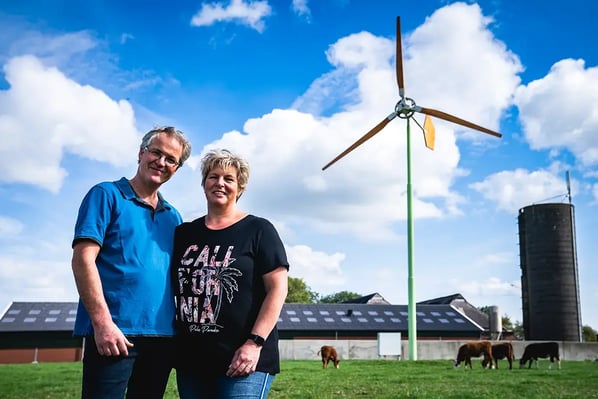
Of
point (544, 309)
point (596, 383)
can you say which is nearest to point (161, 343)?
point (596, 383)

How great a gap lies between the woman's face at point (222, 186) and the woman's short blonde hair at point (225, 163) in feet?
0.08

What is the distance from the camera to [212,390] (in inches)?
126

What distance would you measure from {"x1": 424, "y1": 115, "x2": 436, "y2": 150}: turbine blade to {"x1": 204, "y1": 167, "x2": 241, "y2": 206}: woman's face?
1141 inches

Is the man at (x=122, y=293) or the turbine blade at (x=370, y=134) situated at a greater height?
the turbine blade at (x=370, y=134)

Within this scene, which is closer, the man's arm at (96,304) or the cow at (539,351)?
the man's arm at (96,304)

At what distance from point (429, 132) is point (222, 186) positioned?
2972 cm

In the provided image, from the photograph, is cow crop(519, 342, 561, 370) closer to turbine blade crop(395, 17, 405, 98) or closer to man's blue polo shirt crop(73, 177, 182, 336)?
turbine blade crop(395, 17, 405, 98)

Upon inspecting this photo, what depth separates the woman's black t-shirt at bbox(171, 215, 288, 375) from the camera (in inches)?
126

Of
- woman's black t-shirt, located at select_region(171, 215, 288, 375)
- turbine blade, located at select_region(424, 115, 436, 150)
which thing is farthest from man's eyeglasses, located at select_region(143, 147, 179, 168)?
turbine blade, located at select_region(424, 115, 436, 150)

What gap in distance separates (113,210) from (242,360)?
3.62 ft

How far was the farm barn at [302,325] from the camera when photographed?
148 feet

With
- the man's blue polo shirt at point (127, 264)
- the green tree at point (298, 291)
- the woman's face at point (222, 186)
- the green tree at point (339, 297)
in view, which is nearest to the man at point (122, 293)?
the man's blue polo shirt at point (127, 264)

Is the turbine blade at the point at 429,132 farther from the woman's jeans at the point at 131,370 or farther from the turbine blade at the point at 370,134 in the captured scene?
the woman's jeans at the point at 131,370

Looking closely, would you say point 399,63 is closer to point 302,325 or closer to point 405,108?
point 405,108
